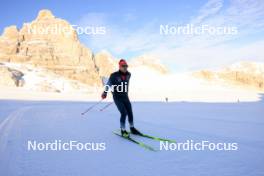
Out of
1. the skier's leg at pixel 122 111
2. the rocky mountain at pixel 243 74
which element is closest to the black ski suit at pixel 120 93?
the skier's leg at pixel 122 111

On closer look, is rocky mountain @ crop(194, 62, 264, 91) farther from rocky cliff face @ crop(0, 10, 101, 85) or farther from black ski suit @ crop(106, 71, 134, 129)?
black ski suit @ crop(106, 71, 134, 129)

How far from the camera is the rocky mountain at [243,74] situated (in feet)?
452

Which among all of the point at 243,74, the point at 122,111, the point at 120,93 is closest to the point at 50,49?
the point at 243,74

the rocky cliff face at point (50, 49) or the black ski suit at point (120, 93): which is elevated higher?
the rocky cliff face at point (50, 49)

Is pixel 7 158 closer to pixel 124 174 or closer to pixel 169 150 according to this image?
pixel 124 174

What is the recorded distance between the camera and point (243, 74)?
153750 millimetres

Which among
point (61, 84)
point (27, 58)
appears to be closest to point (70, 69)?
point (27, 58)

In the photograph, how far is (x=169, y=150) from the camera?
5.39m

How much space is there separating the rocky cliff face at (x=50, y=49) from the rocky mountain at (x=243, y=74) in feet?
232

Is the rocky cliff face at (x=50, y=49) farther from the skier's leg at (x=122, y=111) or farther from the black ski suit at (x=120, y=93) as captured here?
the skier's leg at (x=122, y=111)

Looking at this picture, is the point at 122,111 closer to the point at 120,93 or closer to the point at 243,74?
the point at 120,93

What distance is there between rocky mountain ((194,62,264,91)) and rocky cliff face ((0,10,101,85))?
70681mm

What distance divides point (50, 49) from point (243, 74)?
115052 mm

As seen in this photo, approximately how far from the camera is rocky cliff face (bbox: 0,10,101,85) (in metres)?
158
